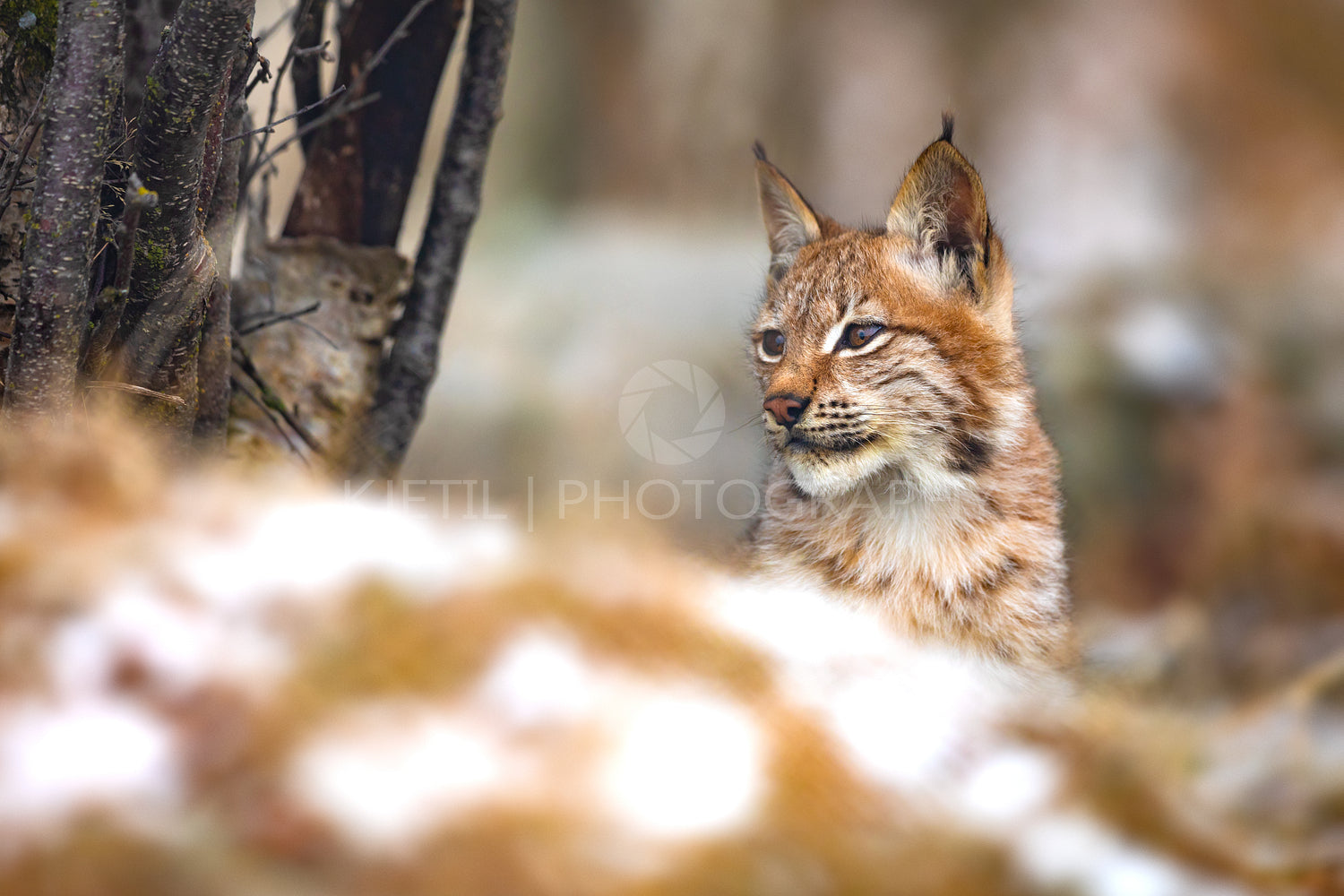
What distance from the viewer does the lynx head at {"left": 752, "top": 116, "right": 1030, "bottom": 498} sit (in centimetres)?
155

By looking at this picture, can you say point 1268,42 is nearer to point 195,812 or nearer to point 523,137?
point 523,137

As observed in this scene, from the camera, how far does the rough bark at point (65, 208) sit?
1.20 meters

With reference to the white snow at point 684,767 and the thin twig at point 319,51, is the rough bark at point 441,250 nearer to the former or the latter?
the thin twig at point 319,51

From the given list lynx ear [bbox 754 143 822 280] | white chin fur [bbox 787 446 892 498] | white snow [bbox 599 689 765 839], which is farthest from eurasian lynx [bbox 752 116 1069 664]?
white snow [bbox 599 689 765 839]

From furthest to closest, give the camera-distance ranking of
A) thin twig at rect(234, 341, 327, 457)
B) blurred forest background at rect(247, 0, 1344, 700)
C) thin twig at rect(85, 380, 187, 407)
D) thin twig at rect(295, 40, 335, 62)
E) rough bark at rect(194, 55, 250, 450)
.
→ blurred forest background at rect(247, 0, 1344, 700) → thin twig at rect(234, 341, 327, 457) → rough bark at rect(194, 55, 250, 450) → thin twig at rect(295, 40, 335, 62) → thin twig at rect(85, 380, 187, 407)

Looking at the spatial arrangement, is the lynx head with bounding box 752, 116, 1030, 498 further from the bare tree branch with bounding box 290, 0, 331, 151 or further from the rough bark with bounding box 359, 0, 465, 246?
the bare tree branch with bounding box 290, 0, 331, 151

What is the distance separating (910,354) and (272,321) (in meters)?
1.14

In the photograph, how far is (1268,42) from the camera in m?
2.99

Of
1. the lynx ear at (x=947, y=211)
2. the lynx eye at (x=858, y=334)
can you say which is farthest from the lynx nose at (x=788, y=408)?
the lynx ear at (x=947, y=211)

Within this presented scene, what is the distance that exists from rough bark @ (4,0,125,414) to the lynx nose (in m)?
0.93

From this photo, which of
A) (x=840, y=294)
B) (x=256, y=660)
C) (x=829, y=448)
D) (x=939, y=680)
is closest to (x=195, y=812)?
(x=256, y=660)

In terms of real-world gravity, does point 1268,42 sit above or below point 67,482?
above

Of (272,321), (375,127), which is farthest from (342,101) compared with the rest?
(272,321)

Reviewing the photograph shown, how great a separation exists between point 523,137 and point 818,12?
105 centimetres
